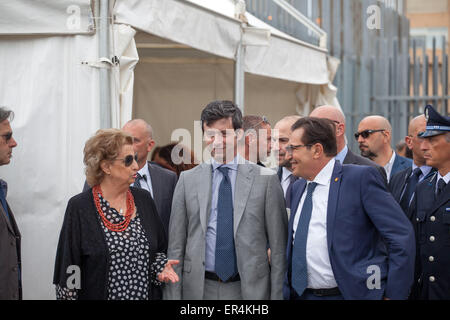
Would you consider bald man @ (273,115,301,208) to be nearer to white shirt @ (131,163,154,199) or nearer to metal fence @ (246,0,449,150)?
white shirt @ (131,163,154,199)

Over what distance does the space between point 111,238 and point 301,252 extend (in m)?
1.05

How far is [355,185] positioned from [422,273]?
1.02 metres

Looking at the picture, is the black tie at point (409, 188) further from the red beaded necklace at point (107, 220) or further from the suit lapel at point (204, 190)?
the red beaded necklace at point (107, 220)

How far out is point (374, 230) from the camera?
3.56 m

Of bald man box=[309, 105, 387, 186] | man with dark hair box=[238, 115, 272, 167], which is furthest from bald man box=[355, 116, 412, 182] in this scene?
man with dark hair box=[238, 115, 272, 167]

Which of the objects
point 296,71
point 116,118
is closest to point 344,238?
point 116,118

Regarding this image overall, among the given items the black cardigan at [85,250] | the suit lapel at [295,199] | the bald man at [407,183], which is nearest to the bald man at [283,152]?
the bald man at [407,183]

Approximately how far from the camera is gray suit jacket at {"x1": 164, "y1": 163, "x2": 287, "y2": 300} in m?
3.71

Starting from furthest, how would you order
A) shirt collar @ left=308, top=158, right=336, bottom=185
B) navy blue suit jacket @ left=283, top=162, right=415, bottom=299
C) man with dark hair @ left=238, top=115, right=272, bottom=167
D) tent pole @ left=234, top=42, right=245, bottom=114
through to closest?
tent pole @ left=234, top=42, right=245, bottom=114
man with dark hair @ left=238, top=115, right=272, bottom=167
shirt collar @ left=308, top=158, right=336, bottom=185
navy blue suit jacket @ left=283, top=162, right=415, bottom=299

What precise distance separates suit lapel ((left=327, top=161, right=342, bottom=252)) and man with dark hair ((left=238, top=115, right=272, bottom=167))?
1.32 metres

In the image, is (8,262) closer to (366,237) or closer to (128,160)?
(128,160)

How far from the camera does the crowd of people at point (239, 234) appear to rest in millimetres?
3455

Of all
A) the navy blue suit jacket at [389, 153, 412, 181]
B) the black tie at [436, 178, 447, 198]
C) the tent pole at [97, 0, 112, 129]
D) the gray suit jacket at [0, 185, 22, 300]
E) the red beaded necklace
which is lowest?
the gray suit jacket at [0, 185, 22, 300]
